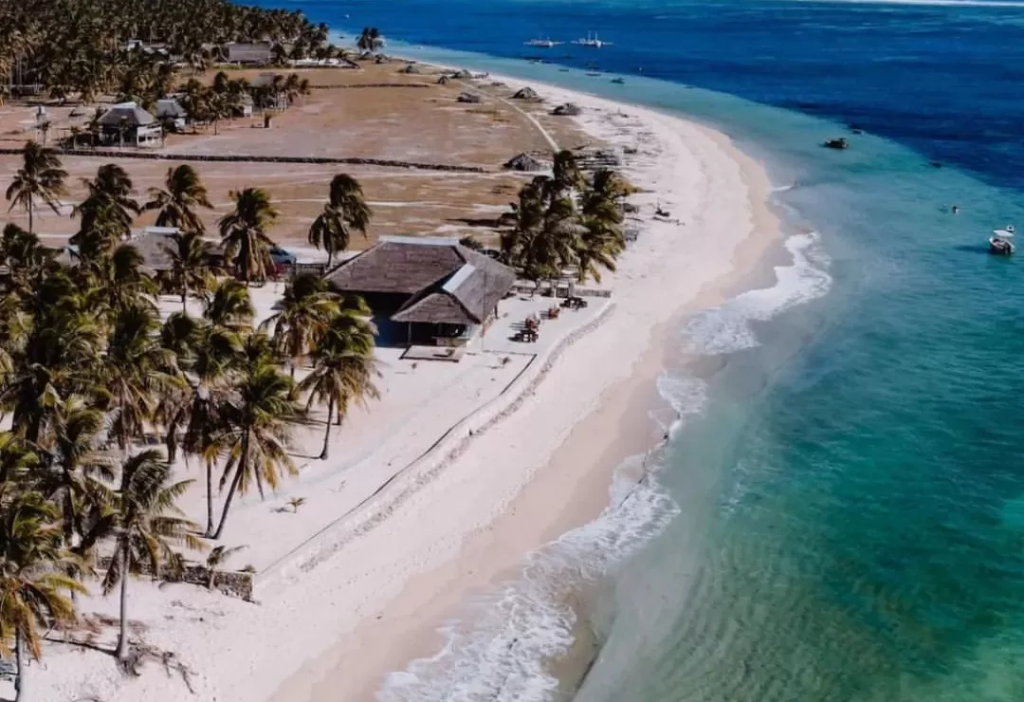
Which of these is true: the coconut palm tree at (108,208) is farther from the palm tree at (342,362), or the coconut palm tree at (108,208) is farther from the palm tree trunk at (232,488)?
the palm tree trunk at (232,488)

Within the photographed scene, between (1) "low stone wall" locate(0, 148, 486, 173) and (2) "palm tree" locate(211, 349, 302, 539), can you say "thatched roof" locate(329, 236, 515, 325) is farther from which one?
(1) "low stone wall" locate(0, 148, 486, 173)

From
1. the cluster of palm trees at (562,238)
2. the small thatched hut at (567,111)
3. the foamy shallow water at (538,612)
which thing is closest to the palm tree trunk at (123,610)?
the foamy shallow water at (538,612)

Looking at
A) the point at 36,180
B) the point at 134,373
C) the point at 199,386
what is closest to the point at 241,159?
the point at 36,180

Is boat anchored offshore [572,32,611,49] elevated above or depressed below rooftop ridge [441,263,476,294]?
above

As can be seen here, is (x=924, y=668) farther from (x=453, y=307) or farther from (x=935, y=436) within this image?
(x=453, y=307)

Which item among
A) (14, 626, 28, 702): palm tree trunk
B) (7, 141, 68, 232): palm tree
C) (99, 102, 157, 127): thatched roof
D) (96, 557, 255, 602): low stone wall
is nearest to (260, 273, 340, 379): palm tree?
(96, 557, 255, 602): low stone wall

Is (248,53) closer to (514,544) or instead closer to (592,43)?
(592,43)
